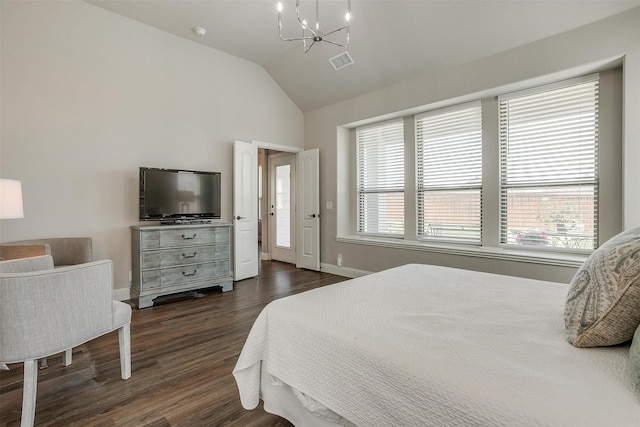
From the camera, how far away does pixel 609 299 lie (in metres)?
0.93

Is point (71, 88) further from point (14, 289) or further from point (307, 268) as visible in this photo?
point (307, 268)

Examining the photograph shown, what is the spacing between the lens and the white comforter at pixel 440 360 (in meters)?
0.76

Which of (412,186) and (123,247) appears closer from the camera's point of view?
(123,247)

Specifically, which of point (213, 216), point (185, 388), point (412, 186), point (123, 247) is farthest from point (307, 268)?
point (185, 388)

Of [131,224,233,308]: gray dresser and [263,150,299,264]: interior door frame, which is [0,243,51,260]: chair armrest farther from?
[263,150,299,264]: interior door frame

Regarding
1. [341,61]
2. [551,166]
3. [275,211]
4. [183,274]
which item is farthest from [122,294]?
[551,166]

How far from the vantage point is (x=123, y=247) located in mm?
3750

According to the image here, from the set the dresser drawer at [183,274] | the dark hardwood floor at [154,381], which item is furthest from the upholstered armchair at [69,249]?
the dark hardwood floor at [154,381]

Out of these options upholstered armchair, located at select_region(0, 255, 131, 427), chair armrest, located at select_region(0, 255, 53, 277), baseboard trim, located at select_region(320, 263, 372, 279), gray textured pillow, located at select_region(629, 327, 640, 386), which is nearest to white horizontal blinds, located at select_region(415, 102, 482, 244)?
baseboard trim, located at select_region(320, 263, 372, 279)

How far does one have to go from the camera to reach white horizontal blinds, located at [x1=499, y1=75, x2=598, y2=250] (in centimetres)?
303

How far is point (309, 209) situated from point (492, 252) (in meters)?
2.90

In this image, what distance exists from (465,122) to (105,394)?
4.24 m

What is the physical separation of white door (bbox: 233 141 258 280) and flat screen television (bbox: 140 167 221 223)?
1.16ft

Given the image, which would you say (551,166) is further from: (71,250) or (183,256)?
(71,250)
